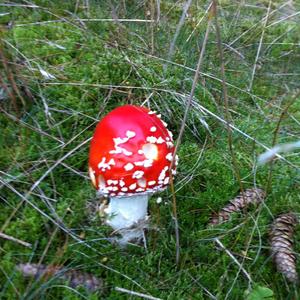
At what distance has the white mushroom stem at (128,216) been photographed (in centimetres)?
197

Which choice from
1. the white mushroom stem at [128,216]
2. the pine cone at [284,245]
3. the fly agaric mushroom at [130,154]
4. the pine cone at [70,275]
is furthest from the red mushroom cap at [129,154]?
the pine cone at [284,245]

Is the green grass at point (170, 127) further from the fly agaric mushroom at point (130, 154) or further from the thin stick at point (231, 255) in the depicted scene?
the fly agaric mushroom at point (130, 154)

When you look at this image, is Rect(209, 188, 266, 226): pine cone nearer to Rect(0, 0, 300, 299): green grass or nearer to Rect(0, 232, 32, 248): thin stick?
Rect(0, 0, 300, 299): green grass

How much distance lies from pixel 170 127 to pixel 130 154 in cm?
86

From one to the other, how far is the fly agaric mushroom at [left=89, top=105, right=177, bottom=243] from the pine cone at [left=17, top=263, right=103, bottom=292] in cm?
33

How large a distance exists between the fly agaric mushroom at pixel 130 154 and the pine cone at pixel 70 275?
1.09 ft

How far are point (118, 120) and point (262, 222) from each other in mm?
815

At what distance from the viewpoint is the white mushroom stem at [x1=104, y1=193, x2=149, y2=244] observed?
1.97 metres

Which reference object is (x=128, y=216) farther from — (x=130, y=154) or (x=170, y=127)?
(x=170, y=127)

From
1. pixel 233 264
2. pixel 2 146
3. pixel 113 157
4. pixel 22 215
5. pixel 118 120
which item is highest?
pixel 118 120

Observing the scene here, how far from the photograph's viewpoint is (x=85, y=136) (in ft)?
7.74

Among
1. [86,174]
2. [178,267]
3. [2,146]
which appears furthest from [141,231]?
[2,146]

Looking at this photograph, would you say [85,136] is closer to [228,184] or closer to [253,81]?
[228,184]

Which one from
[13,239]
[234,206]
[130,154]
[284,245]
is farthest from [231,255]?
[13,239]
